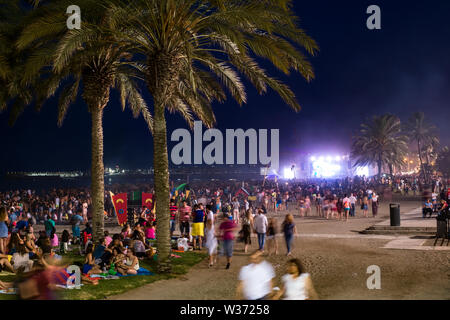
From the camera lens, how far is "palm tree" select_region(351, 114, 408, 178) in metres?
54.0

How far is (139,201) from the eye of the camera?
2314 cm

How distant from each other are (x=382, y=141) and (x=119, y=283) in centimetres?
5049

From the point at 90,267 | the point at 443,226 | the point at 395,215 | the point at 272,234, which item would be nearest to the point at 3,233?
the point at 90,267

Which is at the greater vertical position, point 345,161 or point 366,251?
point 345,161

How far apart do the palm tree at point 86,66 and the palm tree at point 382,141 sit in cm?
4390

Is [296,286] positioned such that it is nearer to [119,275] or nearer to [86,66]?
[119,275]

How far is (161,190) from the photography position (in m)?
11.2

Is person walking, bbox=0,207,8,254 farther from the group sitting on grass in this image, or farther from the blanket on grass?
the blanket on grass

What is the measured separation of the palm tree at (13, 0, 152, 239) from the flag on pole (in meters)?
4.16

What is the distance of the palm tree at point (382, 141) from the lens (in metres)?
54.0

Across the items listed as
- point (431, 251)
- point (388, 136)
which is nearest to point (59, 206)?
point (431, 251)

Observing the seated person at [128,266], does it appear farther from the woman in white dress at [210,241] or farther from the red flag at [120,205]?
the red flag at [120,205]
